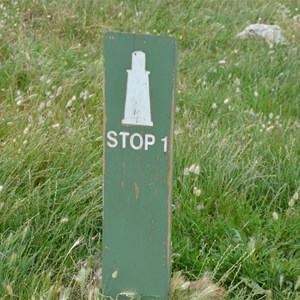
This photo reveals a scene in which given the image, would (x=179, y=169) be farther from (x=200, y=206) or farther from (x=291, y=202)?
(x=291, y=202)

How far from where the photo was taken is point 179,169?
3.54m

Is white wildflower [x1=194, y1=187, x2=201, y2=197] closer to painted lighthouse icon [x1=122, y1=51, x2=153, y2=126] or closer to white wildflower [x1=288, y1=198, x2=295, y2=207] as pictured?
white wildflower [x1=288, y1=198, x2=295, y2=207]

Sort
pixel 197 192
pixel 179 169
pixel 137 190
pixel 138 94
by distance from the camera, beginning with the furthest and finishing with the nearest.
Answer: pixel 179 169 < pixel 197 192 < pixel 137 190 < pixel 138 94

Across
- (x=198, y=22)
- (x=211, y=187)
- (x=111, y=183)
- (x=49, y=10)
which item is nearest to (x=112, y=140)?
(x=111, y=183)

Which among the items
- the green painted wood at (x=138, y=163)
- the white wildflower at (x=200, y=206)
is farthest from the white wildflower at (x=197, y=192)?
the green painted wood at (x=138, y=163)

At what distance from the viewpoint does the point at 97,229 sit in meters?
3.01

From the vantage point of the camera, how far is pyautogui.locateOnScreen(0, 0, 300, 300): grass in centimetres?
273

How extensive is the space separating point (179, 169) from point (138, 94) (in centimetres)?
147

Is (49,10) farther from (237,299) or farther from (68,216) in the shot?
(237,299)

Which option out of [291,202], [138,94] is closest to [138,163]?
[138,94]

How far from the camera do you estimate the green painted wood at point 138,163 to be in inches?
83.0

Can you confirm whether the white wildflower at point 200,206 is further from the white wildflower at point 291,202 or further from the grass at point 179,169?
the white wildflower at point 291,202

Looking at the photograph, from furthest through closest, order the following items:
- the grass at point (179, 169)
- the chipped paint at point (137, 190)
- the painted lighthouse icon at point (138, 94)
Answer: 1. the grass at point (179, 169)
2. the chipped paint at point (137, 190)
3. the painted lighthouse icon at point (138, 94)

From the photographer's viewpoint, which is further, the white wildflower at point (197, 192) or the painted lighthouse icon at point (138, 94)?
the white wildflower at point (197, 192)
